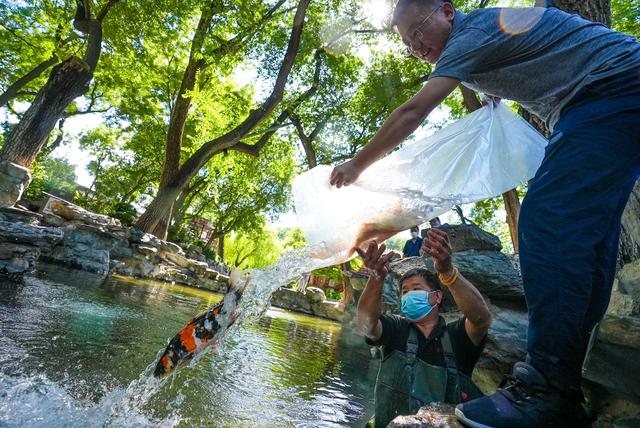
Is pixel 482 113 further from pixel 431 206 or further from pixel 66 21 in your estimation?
pixel 66 21

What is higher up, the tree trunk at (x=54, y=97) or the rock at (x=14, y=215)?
the tree trunk at (x=54, y=97)

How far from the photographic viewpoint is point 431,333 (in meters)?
2.67

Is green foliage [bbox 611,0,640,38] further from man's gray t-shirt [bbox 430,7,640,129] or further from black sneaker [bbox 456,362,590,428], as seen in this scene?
black sneaker [bbox 456,362,590,428]

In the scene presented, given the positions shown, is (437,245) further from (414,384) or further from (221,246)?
(221,246)

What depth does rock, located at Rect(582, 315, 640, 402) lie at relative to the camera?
53.0 inches

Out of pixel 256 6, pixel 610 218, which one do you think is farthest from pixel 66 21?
pixel 610 218

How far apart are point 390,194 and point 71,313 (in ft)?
14.9

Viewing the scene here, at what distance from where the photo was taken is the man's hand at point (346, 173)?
5.99 ft

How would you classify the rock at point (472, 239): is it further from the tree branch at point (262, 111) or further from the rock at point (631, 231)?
the tree branch at point (262, 111)

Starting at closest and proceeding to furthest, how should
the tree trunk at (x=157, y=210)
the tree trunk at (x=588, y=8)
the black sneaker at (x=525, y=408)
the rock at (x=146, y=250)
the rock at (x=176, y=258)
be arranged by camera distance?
1. the black sneaker at (x=525, y=408)
2. the tree trunk at (x=588, y=8)
3. the rock at (x=146, y=250)
4. the tree trunk at (x=157, y=210)
5. the rock at (x=176, y=258)

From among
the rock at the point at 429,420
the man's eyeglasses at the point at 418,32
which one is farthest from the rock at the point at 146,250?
the rock at the point at 429,420

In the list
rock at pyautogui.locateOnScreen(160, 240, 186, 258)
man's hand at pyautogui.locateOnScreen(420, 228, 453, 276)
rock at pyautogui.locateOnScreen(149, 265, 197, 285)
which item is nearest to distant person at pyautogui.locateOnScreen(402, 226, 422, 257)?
man's hand at pyautogui.locateOnScreen(420, 228, 453, 276)

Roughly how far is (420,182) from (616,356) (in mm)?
1233

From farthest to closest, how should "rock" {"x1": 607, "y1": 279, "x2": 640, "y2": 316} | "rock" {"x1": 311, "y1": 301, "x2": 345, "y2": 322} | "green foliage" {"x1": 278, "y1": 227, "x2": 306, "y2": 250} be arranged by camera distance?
1. "green foliage" {"x1": 278, "y1": 227, "x2": 306, "y2": 250}
2. "rock" {"x1": 311, "y1": 301, "x2": 345, "y2": 322}
3. "rock" {"x1": 607, "y1": 279, "x2": 640, "y2": 316}
